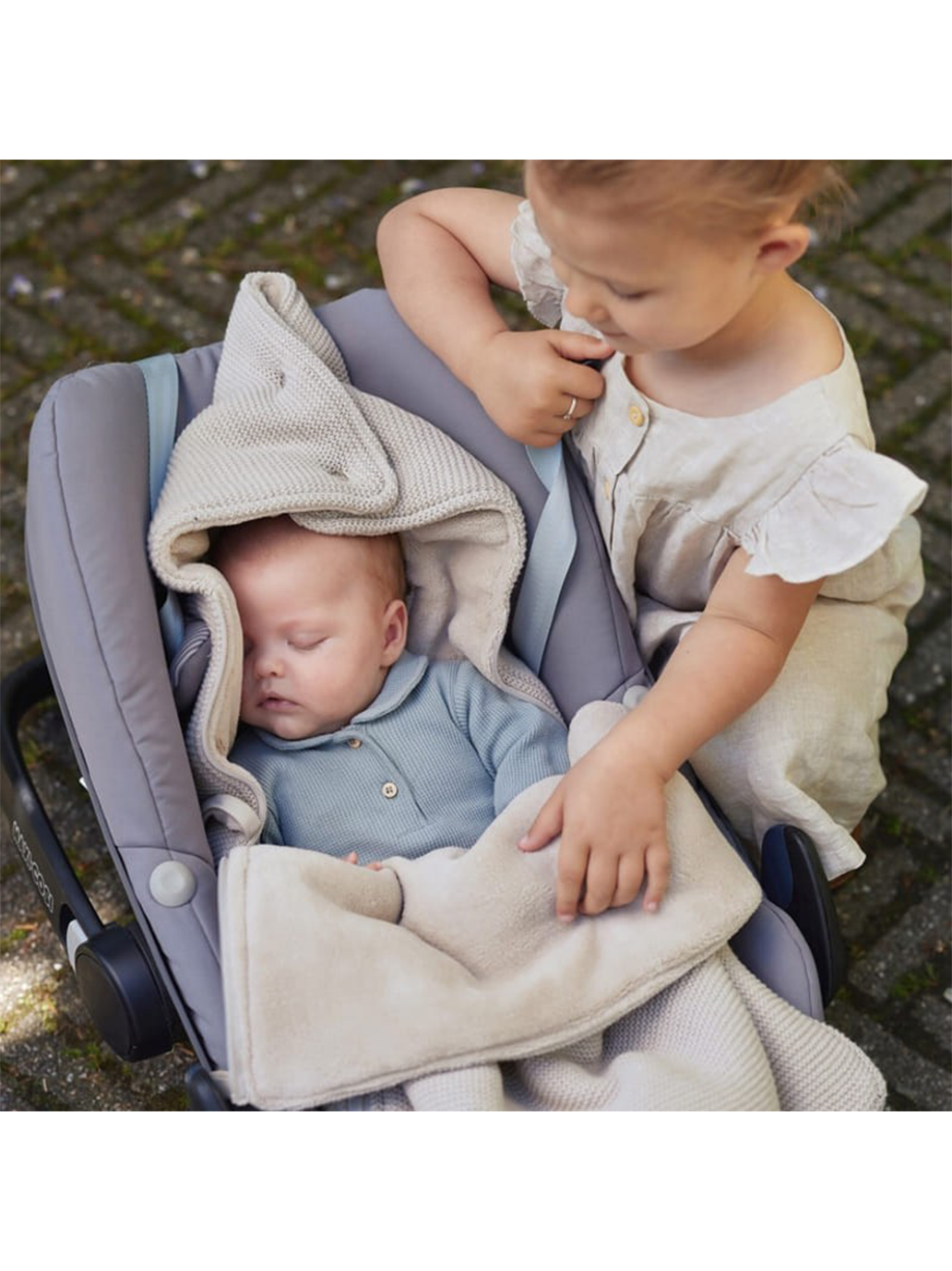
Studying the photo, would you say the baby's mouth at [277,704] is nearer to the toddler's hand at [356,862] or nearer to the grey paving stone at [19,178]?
the toddler's hand at [356,862]

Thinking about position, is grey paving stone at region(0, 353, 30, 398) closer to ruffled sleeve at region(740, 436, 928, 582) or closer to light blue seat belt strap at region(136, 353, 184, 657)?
light blue seat belt strap at region(136, 353, 184, 657)

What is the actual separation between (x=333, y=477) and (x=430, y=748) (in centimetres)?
37

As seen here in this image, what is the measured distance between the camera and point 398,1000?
148 centimetres

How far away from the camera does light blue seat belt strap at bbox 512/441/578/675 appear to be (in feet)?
5.96

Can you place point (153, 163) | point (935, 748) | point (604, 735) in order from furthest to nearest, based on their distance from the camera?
point (153, 163) < point (935, 748) < point (604, 735)

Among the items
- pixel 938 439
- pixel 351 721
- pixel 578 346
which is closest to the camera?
pixel 578 346

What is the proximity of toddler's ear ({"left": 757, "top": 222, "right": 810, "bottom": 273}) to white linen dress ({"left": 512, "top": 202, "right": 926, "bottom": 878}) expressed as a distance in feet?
0.62

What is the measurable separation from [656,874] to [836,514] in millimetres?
433

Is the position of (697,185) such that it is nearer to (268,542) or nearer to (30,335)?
(268,542)

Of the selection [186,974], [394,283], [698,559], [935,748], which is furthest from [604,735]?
[935,748]

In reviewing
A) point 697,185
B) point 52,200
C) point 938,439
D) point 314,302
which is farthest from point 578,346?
point 52,200

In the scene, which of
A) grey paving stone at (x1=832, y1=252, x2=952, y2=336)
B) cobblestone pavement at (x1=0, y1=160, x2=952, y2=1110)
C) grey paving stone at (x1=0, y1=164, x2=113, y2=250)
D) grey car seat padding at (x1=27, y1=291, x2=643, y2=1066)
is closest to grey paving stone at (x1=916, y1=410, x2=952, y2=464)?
cobblestone pavement at (x1=0, y1=160, x2=952, y2=1110)

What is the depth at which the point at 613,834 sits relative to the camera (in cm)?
156

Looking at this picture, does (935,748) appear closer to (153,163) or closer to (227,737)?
(227,737)
